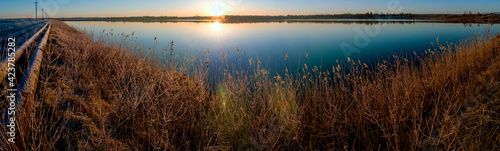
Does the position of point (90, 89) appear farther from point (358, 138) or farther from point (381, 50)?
point (381, 50)

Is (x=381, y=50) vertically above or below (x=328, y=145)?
above

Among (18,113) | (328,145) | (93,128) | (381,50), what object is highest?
(381,50)

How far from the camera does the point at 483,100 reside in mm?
3240

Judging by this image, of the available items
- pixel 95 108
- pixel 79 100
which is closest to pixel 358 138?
pixel 95 108

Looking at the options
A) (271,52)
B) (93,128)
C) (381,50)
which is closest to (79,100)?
(93,128)

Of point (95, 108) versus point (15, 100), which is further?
point (95, 108)

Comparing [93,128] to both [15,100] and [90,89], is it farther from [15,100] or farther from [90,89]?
[90,89]

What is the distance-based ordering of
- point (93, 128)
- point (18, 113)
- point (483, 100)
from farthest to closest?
point (483, 100)
point (93, 128)
point (18, 113)

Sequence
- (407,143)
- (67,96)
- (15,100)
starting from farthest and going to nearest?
(67,96), (407,143), (15,100)

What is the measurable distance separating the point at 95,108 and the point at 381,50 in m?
11.4

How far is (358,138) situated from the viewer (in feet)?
10.1

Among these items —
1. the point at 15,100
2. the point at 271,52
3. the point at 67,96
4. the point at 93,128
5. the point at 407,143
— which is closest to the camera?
the point at 15,100

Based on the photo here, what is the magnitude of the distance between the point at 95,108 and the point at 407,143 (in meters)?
3.46

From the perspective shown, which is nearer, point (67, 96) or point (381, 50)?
point (67, 96)
